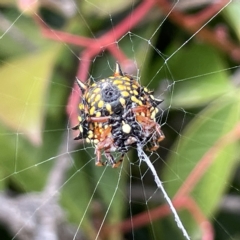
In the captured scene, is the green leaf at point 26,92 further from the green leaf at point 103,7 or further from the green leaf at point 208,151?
the green leaf at point 208,151

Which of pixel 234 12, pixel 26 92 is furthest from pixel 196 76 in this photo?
pixel 26 92

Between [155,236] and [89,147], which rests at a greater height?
[89,147]

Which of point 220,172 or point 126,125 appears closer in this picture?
point 126,125

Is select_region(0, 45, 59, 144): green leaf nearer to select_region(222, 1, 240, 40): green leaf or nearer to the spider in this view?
the spider

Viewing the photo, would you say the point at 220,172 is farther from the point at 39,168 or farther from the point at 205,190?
the point at 39,168

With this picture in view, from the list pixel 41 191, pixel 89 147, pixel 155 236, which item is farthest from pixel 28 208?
pixel 155 236

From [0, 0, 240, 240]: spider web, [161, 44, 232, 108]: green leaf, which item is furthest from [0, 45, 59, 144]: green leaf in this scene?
[161, 44, 232, 108]: green leaf

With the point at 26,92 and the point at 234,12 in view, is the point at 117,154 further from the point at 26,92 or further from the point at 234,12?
the point at 234,12

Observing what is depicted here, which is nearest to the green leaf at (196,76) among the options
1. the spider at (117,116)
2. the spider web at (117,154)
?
the spider web at (117,154)
